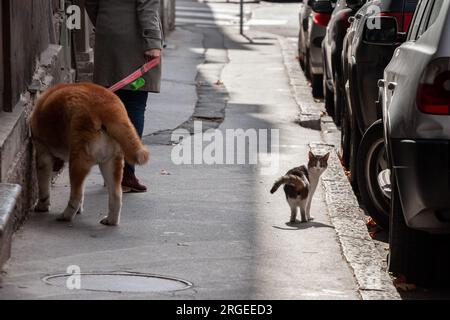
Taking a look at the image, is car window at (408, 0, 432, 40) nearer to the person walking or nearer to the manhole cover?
the manhole cover

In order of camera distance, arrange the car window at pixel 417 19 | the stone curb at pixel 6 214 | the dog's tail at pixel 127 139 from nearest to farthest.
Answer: the stone curb at pixel 6 214 → the car window at pixel 417 19 → the dog's tail at pixel 127 139

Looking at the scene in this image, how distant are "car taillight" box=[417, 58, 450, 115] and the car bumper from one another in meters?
0.20

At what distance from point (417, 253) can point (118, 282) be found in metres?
1.77

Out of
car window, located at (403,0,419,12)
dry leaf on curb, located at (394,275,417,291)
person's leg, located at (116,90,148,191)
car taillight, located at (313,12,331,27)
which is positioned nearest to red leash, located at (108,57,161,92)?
person's leg, located at (116,90,148,191)

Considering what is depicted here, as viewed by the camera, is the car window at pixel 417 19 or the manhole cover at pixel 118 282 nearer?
the manhole cover at pixel 118 282

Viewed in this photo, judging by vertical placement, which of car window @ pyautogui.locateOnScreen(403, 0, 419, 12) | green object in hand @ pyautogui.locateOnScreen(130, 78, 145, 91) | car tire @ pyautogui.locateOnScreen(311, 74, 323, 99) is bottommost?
car tire @ pyautogui.locateOnScreen(311, 74, 323, 99)

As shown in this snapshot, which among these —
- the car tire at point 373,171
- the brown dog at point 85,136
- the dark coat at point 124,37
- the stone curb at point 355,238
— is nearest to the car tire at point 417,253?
the stone curb at point 355,238

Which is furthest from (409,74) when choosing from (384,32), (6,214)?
(6,214)

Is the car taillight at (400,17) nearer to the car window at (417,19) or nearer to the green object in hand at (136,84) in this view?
the car window at (417,19)

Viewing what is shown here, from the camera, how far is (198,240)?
8.68 m

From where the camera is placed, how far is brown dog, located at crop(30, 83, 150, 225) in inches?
344

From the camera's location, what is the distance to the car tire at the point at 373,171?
31.3ft

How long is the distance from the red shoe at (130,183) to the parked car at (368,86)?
1.75 metres
